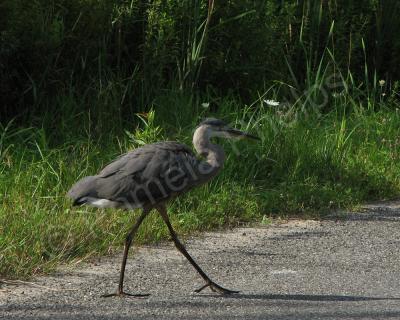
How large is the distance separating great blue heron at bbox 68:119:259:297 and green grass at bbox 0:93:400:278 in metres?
0.62

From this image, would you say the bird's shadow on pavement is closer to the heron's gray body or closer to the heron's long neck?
the heron's gray body

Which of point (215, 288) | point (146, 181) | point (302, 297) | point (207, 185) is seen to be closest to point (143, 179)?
point (146, 181)

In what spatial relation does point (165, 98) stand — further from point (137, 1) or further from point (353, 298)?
point (353, 298)

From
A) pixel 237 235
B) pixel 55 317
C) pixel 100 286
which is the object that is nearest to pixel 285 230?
pixel 237 235

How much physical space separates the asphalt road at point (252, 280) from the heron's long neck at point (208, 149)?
714 millimetres

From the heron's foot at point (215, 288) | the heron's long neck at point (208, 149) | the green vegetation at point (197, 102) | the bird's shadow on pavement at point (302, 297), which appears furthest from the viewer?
the green vegetation at point (197, 102)

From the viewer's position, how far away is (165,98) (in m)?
9.55

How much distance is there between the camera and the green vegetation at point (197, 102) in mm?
7727

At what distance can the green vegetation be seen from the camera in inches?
304

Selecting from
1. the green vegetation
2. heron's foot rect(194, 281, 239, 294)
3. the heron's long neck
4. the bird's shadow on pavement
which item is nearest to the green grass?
the green vegetation

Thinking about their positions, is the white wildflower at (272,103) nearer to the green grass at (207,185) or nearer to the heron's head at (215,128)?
the green grass at (207,185)

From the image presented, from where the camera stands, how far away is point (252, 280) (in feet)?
21.1

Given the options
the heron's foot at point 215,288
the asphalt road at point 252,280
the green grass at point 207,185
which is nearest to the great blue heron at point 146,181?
the heron's foot at point 215,288

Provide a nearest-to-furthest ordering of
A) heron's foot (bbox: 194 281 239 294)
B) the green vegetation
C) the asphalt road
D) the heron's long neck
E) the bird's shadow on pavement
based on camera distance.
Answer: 1. the asphalt road
2. the bird's shadow on pavement
3. heron's foot (bbox: 194 281 239 294)
4. the heron's long neck
5. the green vegetation
